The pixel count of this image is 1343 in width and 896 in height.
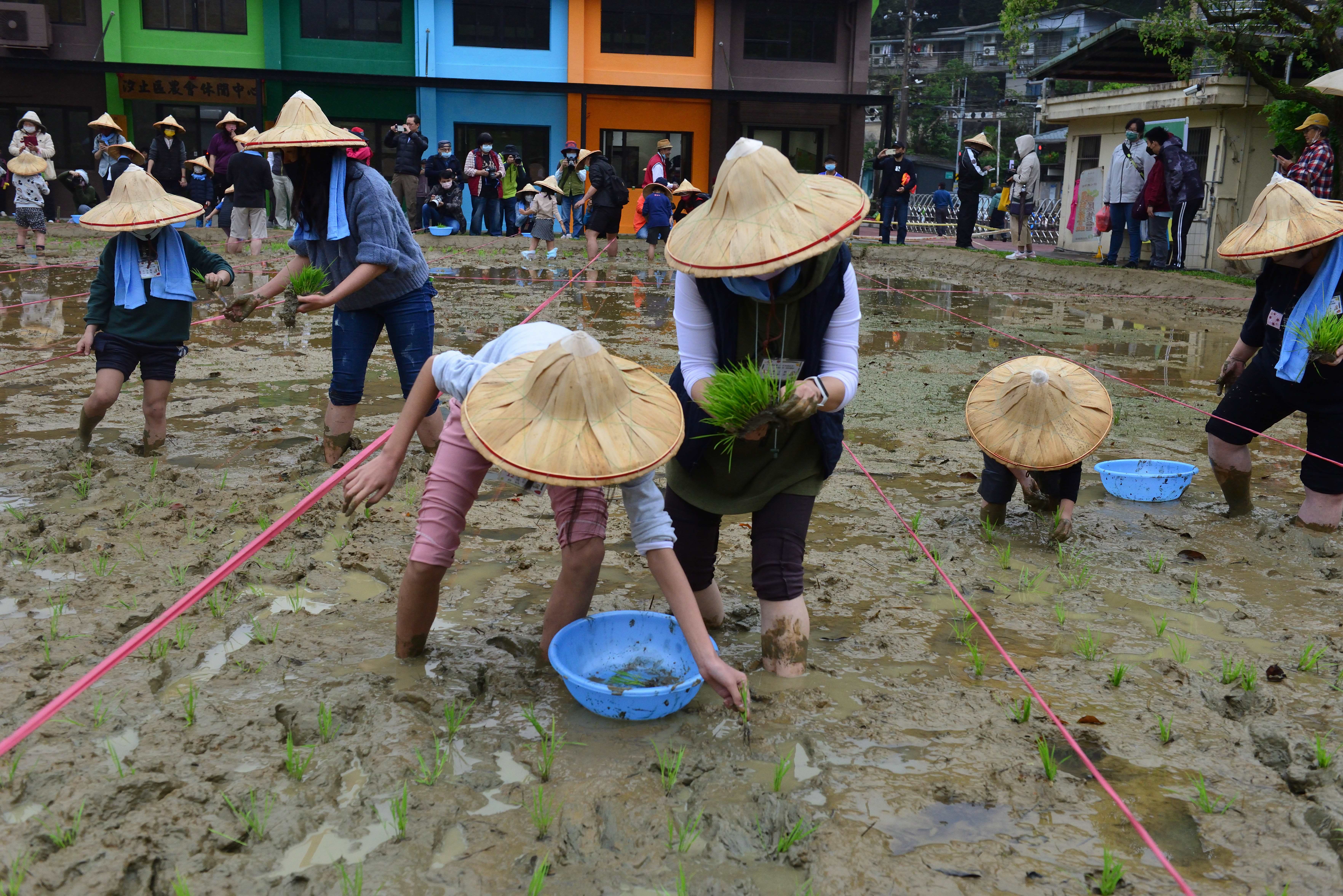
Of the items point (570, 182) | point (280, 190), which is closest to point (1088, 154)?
point (570, 182)

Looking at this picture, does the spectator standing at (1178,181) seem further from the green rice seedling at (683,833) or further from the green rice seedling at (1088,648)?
the green rice seedling at (683,833)

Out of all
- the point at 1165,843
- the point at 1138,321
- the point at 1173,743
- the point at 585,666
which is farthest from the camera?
the point at 1138,321

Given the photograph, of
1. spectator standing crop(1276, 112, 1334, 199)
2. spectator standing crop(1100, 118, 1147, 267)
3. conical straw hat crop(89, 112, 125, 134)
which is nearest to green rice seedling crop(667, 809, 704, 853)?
spectator standing crop(1276, 112, 1334, 199)

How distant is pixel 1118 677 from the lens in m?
3.30

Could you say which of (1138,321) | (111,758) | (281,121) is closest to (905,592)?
(111,758)

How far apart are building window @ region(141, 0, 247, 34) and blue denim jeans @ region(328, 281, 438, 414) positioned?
22998 mm

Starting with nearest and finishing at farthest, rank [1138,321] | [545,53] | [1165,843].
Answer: [1165,843] < [1138,321] < [545,53]

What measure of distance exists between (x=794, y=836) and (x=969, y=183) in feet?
58.2

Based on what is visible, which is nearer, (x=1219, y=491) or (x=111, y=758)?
(x=111, y=758)

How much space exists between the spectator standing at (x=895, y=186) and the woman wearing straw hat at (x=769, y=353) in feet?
55.6

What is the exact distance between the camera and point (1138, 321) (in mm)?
12031

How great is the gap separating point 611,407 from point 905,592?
75.4 inches

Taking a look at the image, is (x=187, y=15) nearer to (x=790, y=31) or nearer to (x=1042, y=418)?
(x=790, y=31)

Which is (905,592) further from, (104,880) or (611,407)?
(104,880)
